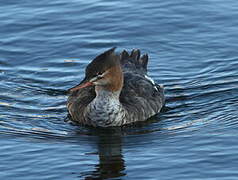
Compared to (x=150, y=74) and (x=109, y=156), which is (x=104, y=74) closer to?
(x=109, y=156)

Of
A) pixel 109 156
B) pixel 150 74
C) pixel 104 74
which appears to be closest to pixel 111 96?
pixel 104 74

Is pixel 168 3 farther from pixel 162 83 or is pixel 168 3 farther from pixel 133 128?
pixel 133 128

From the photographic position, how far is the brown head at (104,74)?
14.0 metres

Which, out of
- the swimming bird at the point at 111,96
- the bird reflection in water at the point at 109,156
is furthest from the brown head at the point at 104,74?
the bird reflection in water at the point at 109,156

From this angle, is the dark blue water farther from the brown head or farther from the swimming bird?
the brown head

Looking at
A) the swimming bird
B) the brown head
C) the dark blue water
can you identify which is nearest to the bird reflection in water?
the dark blue water

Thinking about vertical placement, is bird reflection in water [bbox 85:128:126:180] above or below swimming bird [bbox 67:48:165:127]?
below

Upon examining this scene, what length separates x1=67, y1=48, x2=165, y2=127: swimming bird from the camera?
14164mm

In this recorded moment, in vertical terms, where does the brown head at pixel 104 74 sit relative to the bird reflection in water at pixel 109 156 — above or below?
above

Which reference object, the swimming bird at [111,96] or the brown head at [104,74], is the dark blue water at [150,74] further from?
the brown head at [104,74]

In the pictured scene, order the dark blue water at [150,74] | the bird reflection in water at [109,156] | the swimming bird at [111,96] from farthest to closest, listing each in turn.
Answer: the swimming bird at [111,96] < the dark blue water at [150,74] < the bird reflection in water at [109,156]

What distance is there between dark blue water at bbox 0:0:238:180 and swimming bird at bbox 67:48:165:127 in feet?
0.79

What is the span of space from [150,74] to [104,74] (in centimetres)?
321

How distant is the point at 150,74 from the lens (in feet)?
56.8
